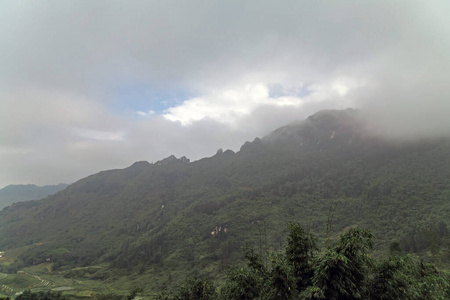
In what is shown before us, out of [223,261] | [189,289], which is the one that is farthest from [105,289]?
[189,289]

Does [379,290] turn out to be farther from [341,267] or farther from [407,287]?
[341,267]

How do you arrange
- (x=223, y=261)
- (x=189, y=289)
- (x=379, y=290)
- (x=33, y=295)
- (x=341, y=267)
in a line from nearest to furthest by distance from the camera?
(x=341, y=267)
(x=379, y=290)
(x=189, y=289)
(x=33, y=295)
(x=223, y=261)

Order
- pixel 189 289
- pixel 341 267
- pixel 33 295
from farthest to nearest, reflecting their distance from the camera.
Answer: pixel 33 295 → pixel 189 289 → pixel 341 267

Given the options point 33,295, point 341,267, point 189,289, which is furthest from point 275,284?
point 33,295

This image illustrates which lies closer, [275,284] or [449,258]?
[275,284]

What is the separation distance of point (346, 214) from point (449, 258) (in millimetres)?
103838

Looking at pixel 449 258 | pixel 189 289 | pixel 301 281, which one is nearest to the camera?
pixel 301 281

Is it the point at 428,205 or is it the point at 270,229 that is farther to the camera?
the point at 270,229

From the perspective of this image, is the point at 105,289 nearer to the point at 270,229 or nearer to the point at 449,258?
the point at 270,229

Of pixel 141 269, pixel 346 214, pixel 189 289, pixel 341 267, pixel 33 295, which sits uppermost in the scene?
pixel 341 267

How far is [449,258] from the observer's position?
8938 cm

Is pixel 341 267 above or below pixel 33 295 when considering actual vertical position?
above

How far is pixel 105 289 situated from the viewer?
149 m

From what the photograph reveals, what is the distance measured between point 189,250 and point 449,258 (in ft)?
545
